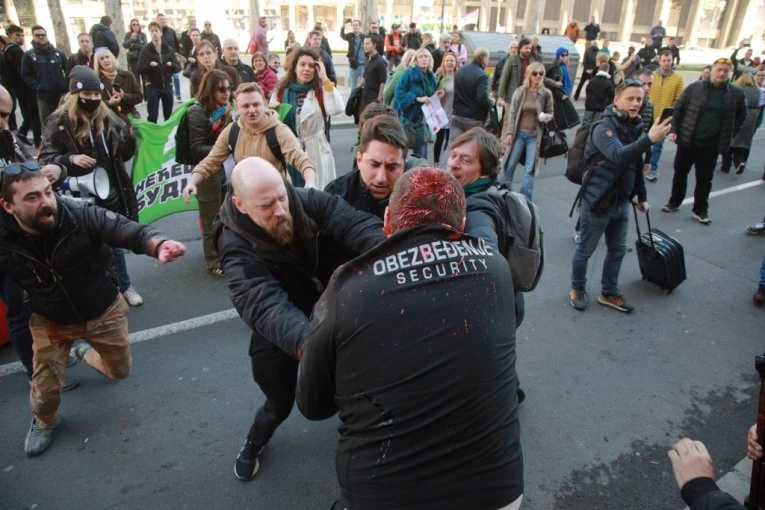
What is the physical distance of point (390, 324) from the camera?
1.40 metres

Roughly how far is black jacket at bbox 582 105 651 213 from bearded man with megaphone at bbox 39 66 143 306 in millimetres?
3856

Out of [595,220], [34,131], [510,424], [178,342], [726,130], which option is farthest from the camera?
[34,131]

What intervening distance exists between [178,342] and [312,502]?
6.23 feet

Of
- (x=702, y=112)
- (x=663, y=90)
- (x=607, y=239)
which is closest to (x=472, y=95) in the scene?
(x=702, y=112)

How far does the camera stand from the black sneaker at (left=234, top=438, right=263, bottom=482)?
2.77 m

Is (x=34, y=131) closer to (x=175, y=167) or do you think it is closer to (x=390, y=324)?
(x=175, y=167)

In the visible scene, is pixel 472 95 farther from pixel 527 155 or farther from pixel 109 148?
pixel 109 148

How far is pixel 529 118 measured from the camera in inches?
257

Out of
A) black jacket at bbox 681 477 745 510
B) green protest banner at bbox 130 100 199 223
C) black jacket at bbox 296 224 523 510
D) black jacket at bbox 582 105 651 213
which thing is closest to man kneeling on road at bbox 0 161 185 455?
black jacket at bbox 296 224 523 510

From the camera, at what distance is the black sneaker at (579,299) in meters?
4.59

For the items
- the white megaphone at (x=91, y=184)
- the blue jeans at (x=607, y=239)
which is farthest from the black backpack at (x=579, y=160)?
the white megaphone at (x=91, y=184)

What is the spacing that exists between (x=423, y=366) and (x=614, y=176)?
3.30 meters

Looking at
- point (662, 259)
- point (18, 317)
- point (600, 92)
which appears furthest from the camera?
point (600, 92)

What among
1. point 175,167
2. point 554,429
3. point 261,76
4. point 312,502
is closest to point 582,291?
point 554,429
